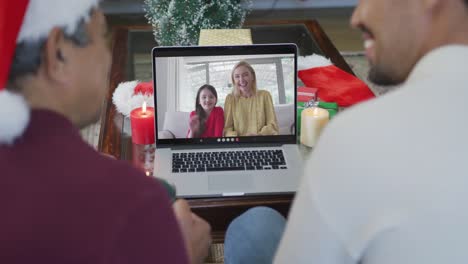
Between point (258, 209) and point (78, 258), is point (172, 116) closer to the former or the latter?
point (258, 209)

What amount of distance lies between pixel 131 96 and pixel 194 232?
722 millimetres

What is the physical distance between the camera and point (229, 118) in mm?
1455

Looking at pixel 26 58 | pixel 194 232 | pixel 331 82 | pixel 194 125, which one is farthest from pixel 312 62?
pixel 26 58

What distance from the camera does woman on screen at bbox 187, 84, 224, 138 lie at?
4.74ft

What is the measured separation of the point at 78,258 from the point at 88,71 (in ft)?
0.80

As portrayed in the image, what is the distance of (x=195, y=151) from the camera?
1428 millimetres

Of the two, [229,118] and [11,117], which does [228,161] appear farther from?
[11,117]

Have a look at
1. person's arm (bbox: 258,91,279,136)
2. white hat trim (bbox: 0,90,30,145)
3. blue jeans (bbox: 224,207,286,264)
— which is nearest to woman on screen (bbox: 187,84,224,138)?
person's arm (bbox: 258,91,279,136)

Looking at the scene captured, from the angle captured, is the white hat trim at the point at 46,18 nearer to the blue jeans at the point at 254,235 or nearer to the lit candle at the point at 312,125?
the blue jeans at the point at 254,235

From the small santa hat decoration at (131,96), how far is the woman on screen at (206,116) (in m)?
0.18

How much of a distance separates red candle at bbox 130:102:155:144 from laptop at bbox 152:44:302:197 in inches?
1.2

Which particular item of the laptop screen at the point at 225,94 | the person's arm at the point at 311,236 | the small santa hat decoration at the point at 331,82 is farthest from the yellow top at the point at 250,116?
the person's arm at the point at 311,236

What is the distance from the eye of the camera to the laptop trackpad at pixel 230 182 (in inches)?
50.6

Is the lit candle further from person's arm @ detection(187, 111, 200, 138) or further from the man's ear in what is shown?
the man's ear
